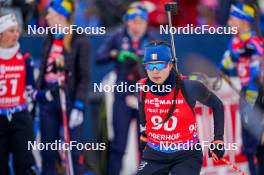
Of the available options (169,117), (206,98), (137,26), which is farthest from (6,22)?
(206,98)

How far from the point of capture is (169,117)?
7.31m

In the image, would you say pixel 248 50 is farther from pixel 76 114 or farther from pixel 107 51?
pixel 76 114

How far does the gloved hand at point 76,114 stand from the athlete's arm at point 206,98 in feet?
6.12

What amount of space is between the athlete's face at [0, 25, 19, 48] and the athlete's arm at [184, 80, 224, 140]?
6.61 feet

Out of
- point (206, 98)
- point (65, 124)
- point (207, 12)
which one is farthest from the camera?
point (207, 12)

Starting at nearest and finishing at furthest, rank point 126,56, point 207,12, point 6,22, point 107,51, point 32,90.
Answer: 1. point 6,22
2. point 32,90
3. point 126,56
4. point 107,51
5. point 207,12

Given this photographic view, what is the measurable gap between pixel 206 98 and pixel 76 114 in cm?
190

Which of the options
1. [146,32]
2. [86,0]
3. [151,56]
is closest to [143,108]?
[151,56]

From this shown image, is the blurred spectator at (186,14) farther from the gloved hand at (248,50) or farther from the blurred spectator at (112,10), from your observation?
the gloved hand at (248,50)

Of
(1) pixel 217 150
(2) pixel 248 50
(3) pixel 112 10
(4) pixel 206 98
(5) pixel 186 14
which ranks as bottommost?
(1) pixel 217 150

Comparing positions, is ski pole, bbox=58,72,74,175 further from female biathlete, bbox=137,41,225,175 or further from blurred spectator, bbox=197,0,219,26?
blurred spectator, bbox=197,0,219,26

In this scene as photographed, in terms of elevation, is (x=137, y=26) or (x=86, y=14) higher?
(x=86, y=14)

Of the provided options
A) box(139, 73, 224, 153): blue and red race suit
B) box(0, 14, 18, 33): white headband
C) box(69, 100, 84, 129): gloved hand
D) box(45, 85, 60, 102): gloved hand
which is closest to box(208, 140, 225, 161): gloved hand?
box(139, 73, 224, 153): blue and red race suit

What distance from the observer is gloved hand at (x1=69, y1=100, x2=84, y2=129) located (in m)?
8.89
